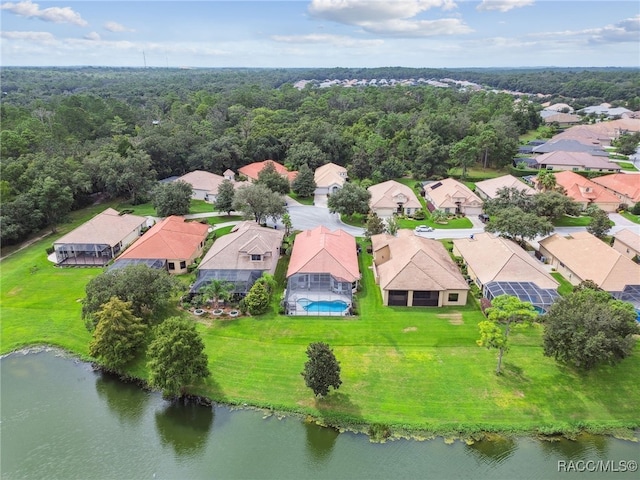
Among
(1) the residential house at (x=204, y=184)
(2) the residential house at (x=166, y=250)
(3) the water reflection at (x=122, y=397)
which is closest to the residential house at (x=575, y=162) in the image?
(1) the residential house at (x=204, y=184)

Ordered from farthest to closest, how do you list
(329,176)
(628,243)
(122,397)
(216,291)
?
1. (329,176)
2. (628,243)
3. (216,291)
4. (122,397)

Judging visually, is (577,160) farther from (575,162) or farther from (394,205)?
(394,205)

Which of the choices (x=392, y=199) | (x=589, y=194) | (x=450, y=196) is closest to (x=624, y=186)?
(x=589, y=194)

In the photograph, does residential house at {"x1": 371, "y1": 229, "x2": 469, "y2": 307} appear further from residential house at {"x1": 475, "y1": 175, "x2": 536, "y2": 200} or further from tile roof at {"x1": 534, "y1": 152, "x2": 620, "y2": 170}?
tile roof at {"x1": 534, "y1": 152, "x2": 620, "y2": 170}

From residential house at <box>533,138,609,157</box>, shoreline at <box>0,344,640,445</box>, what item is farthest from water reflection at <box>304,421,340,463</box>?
residential house at <box>533,138,609,157</box>

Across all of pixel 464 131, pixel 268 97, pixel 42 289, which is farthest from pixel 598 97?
pixel 42 289

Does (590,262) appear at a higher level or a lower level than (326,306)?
higher

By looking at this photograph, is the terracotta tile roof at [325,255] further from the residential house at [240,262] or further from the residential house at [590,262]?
the residential house at [590,262]
